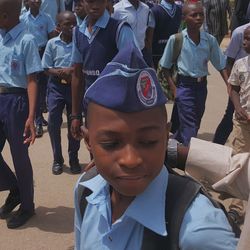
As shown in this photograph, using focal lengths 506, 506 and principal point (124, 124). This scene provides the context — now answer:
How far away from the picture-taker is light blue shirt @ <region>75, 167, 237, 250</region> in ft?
3.98

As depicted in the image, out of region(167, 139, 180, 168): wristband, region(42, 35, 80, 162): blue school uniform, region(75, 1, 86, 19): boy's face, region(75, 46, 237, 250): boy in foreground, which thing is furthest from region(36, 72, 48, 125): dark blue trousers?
region(75, 46, 237, 250): boy in foreground

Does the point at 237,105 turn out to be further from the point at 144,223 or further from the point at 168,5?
the point at 168,5

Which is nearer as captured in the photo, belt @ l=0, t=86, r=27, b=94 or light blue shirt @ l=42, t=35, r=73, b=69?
belt @ l=0, t=86, r=27, b=94

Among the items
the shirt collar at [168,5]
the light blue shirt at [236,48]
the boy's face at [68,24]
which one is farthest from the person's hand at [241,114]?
the shirt collar at [168,5]

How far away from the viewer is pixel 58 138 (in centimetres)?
508

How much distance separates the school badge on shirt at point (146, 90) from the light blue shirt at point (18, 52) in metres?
2.38

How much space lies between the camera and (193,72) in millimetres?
4766

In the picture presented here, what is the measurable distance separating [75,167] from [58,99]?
71 cm

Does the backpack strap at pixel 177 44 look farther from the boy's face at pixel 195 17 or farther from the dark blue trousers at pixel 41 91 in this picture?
the dark blue trousers at pixel 41 91

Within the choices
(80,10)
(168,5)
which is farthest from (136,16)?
(168,5)

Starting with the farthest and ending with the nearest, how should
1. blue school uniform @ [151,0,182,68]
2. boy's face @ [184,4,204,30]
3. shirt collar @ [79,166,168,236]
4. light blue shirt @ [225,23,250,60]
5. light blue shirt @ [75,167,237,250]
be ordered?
blue school uniform @ [151,0,182,68] → boy's face @ [184,4,204,30] → light blue shirt @ [225,23,250,60] → shirt collar @ [79,166,168,236] → light blue shirt @ [75,167,237,250]

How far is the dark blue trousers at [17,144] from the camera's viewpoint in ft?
12.1

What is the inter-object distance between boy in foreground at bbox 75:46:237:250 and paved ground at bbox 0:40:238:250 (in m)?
2.47

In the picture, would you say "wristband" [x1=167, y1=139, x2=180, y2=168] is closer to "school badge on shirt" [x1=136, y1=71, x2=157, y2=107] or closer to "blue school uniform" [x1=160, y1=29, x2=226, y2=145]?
"school badge on shirt" [x1=136, y1=71, x2=157, y2=107]
